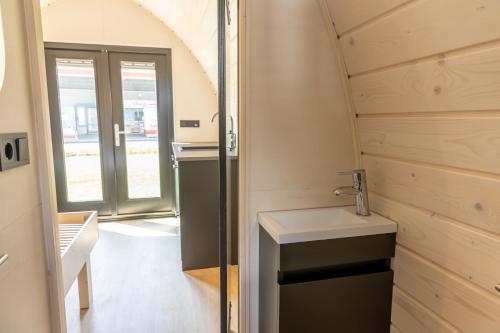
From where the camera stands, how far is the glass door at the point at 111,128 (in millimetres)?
3719

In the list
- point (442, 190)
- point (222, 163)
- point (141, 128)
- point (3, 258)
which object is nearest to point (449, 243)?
point (442, 190)

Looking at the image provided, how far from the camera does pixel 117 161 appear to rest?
3.93 meters

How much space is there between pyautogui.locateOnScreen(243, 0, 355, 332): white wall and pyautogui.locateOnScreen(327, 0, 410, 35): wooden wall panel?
0.31ft

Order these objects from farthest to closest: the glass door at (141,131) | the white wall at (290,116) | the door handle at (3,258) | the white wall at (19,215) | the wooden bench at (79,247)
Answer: the glass door at (141,131)
the wooden bench at (79,247)
the white wall at (290,116)
the white wall at (19,215)
the door handle at (3,258)

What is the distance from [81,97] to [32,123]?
9.71 feet

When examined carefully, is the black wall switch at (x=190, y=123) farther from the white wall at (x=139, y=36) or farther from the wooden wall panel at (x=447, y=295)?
the wooden wall panel at (x=447, y=295)

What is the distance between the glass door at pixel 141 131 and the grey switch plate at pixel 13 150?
2.95 meters

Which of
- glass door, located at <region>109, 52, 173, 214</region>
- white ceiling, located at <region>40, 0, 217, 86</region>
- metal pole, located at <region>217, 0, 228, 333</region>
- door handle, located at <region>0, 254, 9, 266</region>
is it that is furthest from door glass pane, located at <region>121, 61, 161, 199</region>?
door handle, located at <region>0, 254, 9, 266</region>

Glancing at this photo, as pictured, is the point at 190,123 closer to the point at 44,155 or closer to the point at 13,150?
the point at 44,155

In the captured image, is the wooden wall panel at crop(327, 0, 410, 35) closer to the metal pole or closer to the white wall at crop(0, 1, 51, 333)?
the metal pole

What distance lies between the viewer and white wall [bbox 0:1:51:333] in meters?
0.94

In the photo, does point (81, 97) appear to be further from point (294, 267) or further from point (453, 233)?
point (453, 233)

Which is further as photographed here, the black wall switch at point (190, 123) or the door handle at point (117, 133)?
the black wall switch at point (190, 123)

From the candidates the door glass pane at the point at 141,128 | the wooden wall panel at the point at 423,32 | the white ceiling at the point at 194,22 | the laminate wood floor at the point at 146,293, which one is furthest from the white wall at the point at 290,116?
the door glass pane at the point at 141,128
